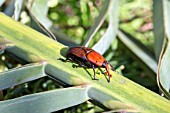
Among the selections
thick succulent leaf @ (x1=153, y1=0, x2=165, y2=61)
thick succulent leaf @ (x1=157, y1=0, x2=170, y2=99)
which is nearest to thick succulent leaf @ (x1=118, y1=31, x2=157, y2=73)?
thick succulent leaf @ (x1=153, y1=0, x2=165, y2=61)

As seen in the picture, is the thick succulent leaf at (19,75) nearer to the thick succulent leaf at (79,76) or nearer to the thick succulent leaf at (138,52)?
the thick succulent leaf at (79,76)

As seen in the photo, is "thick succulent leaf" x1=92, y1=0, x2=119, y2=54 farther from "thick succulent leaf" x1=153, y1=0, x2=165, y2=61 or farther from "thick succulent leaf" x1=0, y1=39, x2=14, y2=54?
"thick succulent leaf" x1=0, y1=39, x2=14, y2=54

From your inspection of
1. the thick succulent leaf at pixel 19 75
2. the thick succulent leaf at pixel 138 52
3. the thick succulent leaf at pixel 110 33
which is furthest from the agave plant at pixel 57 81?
the thick succulent leaf at pixel 138 52

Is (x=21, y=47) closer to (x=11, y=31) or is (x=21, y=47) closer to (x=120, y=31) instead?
(x=11, y=31)

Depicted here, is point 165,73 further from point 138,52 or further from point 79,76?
point 138,52

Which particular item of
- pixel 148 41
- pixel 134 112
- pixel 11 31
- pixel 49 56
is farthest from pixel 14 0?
pixel 148 41

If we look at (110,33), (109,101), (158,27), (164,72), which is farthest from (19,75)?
(158,27)
